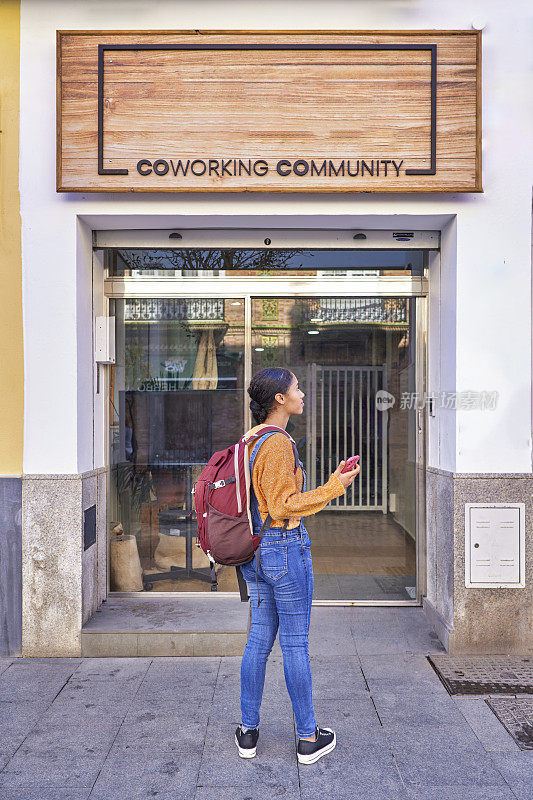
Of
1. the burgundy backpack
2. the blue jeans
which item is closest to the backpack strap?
the burgundy backpack

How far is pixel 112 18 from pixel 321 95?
1.73 m

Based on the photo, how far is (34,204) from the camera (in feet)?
16.7

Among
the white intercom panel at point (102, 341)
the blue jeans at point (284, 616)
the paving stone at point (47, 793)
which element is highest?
the white intercom panel at point (102, 341)

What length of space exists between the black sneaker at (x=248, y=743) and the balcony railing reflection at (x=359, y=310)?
3.49m

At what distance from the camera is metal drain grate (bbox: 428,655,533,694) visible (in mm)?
4410

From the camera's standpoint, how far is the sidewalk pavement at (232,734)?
10.8 ft

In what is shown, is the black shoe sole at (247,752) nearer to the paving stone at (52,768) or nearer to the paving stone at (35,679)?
the paving stone at (52,768)

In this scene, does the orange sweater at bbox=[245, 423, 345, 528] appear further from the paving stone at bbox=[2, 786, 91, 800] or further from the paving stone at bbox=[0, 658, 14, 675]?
the paving stone at bbox=[0, 658, 14, 675]

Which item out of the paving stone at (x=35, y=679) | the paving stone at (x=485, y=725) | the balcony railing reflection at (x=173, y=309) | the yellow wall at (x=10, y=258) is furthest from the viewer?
the balcony railing reflection at (x=173, y=309)

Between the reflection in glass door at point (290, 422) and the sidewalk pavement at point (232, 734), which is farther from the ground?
the reflection in glass door at point (290, 422)

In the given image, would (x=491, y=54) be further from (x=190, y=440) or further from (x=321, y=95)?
(x=190, y=440)

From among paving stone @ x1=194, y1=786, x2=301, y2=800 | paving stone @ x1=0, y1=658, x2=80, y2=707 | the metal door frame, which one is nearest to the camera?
paving stone @ x1=194, y1=786, x2=301, y2=800

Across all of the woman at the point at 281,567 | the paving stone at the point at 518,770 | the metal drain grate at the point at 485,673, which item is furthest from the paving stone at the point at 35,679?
the paving stone at the point at 518,770

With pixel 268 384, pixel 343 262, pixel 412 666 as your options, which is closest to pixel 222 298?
pixel 343 262
